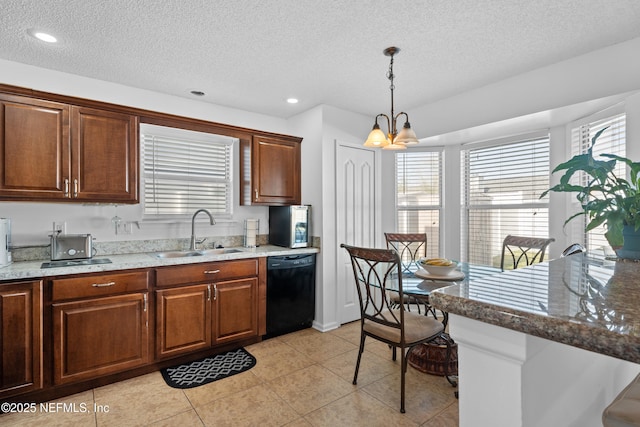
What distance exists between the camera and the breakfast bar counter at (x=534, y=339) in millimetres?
562

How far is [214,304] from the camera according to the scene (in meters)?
2.99

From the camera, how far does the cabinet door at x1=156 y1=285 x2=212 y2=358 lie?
2723 mm

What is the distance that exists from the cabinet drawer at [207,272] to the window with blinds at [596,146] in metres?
2.88

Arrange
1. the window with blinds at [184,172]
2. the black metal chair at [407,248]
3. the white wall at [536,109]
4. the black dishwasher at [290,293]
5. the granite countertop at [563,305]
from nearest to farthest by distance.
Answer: the granite countertop at [563,305] → the white wall at [536,109] → the black metal chair at [407,248] → the window with blinds at [184,172] → the black dishwasher at [290,293]

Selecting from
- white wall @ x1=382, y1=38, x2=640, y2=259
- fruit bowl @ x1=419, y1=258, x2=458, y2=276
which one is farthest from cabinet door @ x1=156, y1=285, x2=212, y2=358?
white wall @ x1=382, y1=38, x2=640, y2=259

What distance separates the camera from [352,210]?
12.9 feet

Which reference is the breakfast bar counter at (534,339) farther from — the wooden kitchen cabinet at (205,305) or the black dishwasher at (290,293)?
the black dishwasher at (290,293)

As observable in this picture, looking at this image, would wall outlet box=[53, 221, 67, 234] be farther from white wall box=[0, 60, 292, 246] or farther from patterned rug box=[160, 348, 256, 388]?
patterned rug box=[160, 348, 256, 388]

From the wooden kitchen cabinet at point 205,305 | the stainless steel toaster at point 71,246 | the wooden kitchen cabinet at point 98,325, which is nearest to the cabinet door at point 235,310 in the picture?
the wooden kitchen cabinet at point 205,305

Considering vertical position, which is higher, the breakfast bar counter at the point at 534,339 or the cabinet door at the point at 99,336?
the breakfast bar counter at the point at 534,339

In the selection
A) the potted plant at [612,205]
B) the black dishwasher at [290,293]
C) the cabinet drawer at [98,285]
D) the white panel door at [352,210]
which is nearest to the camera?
the potted plant at [612,205]

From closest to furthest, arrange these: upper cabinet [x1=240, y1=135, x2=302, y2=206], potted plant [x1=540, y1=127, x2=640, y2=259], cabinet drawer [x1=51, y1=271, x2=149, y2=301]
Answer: potted plant [x1=540, y1=127, x2=640, y2=259]
cabinet drawer [x1=51, y1=271, x2=149, y2=301]
upper cabinet [x1=240, y1=135, x2=302, y2=206]

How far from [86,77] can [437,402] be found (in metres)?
3.97

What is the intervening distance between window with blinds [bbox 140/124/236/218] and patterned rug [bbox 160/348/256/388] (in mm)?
1506
